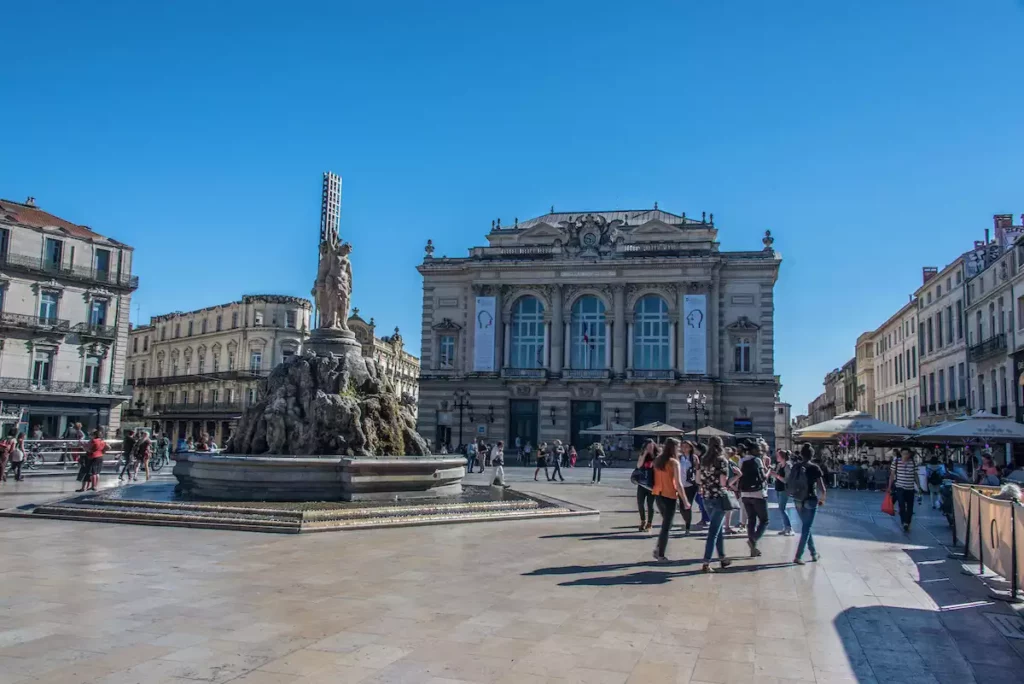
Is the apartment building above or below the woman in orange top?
above

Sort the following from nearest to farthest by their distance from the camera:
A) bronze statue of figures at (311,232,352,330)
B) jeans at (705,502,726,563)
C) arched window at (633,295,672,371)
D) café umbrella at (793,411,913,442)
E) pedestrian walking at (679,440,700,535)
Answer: jeans at (705,502,726,563), pedestrian walking at (679,440,700,535), bronze statue of figures at (311,232,352,330), café umbrella at (793,411,913,442), arched window at (633,295,672,371)

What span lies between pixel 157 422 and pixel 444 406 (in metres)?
33.0

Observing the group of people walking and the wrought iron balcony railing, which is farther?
the wrought iron balcony railing

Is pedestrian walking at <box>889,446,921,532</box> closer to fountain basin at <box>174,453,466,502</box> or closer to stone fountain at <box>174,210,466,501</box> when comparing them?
stone fountain at <box>174,210,466,501</box>

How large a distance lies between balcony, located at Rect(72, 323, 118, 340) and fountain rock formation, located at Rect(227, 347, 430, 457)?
31287mm

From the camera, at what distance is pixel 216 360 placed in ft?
219

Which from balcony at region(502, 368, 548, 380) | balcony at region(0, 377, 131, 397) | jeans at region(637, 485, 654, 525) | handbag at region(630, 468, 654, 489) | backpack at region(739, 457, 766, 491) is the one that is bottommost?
jeans at region(637, 485, 654, 525)

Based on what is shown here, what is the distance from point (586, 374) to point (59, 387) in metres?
31.2

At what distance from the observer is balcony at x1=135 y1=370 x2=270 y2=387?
6335cm

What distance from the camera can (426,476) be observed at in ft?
55.4

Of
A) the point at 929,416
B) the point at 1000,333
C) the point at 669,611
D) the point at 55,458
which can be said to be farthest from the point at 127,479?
the point at 929,416

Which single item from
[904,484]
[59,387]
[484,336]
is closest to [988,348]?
[904,484]

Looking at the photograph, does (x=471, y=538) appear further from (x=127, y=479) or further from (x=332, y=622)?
(x=127, y=479)

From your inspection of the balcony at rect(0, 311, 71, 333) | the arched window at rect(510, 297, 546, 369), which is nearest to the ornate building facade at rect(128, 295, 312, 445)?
the balcony at rect(0, 311, 71, 333)
